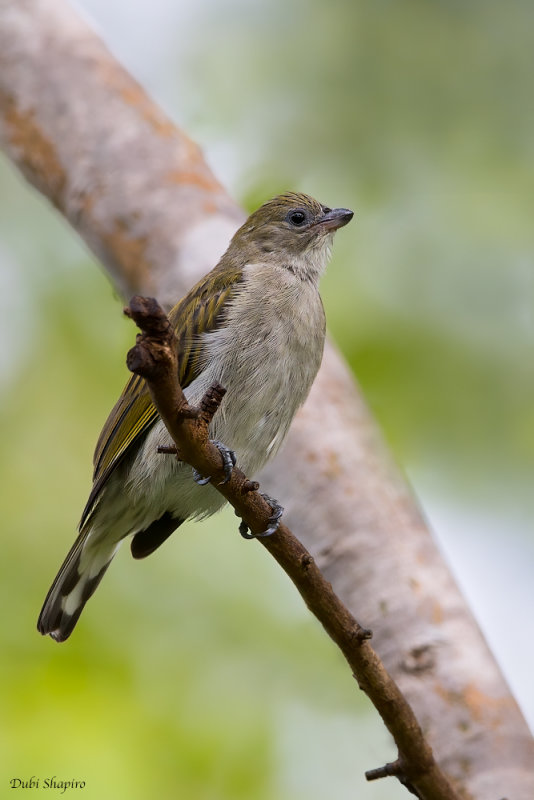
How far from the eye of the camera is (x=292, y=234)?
4738 mm

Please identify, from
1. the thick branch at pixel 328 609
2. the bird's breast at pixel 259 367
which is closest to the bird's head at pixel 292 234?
the bird's breast at pixel 259 367

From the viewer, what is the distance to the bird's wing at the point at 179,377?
3801 millimetres

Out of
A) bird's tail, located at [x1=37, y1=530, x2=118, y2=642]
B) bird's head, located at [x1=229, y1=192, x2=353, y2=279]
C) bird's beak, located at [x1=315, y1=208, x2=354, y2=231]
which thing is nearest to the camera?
Answer: bird's tail, located at [x1=37, y1=530, x2=118, y2=642]

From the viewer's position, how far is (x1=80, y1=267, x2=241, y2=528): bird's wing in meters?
3.80

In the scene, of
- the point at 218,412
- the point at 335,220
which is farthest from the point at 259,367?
the point at 335,220

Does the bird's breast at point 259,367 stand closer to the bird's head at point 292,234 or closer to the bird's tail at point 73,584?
the bird's head at point 292,234

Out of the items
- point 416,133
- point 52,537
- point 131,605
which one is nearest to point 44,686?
point 131,605

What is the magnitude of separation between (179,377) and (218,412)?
0.64 ft

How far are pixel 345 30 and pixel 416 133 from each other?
84 centimetres

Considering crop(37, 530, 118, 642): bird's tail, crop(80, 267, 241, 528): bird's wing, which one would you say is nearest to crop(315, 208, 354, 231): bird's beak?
crop(80, 267, 241, 528): bird's wing

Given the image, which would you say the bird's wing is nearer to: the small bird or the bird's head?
the small bird

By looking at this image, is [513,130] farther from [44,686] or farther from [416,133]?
[44,686]

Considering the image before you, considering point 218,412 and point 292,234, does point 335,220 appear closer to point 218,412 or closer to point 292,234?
point 292,234

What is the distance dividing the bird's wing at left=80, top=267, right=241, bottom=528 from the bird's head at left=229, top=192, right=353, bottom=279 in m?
0.39
